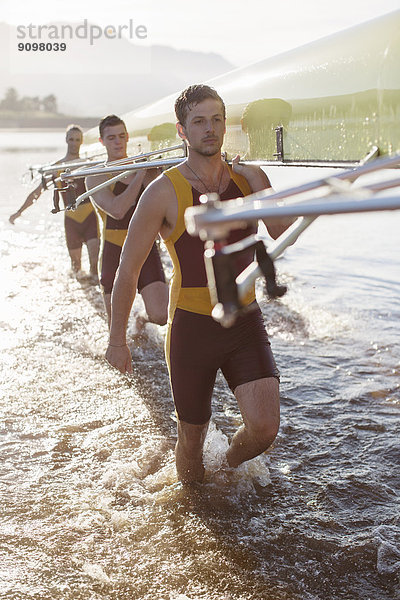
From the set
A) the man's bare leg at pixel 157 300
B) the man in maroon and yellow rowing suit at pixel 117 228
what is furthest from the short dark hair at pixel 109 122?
the man's bare leg at pixel 157 300

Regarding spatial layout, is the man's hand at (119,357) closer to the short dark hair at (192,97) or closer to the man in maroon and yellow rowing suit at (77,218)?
the short dark hair at (192,97)

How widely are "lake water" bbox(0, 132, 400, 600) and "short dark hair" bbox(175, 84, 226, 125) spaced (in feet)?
6.59

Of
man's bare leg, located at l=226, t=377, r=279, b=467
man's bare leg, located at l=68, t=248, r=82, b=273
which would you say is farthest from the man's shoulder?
man's bare leg, located at l=68, t=248, r=82, b=273

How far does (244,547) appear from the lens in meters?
3.48

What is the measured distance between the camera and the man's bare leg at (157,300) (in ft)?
19.4

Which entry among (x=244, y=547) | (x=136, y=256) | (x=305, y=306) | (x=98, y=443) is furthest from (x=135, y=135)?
(x=244, y=547)

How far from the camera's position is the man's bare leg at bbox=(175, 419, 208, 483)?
365cm

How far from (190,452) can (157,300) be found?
7.66 feet

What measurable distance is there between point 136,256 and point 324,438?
2117mm

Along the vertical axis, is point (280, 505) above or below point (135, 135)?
below

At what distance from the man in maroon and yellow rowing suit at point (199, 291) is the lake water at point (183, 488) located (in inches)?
20.5

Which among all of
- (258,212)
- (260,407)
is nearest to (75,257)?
(260,407)

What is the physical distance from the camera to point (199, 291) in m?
3.44

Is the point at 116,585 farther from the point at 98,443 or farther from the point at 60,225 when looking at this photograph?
the point at 60,225
